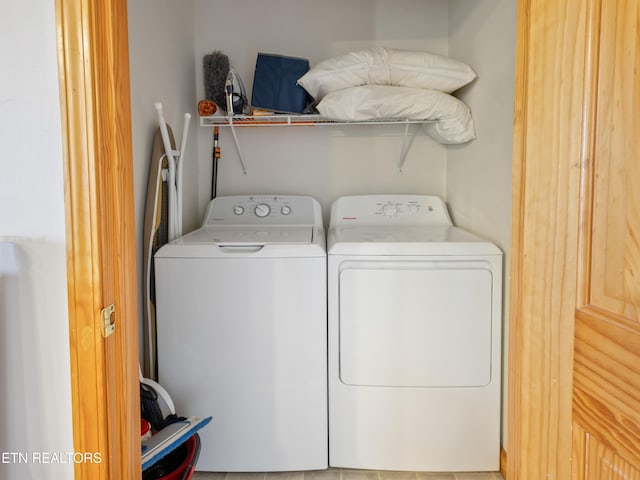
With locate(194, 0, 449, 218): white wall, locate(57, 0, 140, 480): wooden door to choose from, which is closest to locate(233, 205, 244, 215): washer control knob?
locate(194, 0, 449, 218): white wall

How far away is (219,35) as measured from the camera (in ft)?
7.90

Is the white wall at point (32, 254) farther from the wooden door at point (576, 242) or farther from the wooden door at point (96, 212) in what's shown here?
the wooden door at point (576, 242)

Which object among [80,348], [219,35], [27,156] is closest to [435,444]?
[80,348]

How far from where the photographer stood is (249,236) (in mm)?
1889

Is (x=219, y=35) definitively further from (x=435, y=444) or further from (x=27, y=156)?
(x=435, y=444)

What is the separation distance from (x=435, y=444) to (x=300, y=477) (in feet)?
1.88

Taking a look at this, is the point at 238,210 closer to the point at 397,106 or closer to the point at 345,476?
the point at 397,106

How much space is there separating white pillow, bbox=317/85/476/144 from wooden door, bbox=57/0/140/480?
4.30 feet

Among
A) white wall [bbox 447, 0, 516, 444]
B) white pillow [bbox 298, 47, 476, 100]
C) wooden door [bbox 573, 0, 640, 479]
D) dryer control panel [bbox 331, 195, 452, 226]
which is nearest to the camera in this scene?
wooden door [bbox 573, 0, 640, 479]

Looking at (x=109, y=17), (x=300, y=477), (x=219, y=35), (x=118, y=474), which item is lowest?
(x=300, y=477)

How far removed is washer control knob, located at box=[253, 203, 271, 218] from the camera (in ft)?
7.39

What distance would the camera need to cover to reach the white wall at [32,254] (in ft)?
2.38

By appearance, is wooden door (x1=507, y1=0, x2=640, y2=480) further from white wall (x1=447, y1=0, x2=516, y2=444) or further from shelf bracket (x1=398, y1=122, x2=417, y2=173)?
shelf bracket (x1=398, y1=122, x2=417, y2=173)

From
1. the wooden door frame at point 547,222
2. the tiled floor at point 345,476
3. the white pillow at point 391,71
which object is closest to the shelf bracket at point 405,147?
the white pillow at point 391,71
